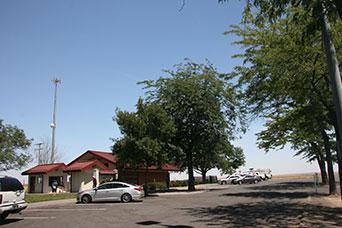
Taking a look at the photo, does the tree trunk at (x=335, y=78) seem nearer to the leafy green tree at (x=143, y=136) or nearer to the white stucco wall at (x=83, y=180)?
the leafy green tree at (x=143, y=136)

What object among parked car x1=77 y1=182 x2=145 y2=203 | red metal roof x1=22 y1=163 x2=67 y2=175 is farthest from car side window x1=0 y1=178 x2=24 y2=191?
red metal roof x1=22 y1=163 x2=67 y2=175

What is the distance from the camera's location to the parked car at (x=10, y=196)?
14320 mm

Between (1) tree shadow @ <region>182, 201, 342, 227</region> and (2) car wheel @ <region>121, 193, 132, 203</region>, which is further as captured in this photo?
(2) car wheel @ <region>121, 193, 132, 203</region>

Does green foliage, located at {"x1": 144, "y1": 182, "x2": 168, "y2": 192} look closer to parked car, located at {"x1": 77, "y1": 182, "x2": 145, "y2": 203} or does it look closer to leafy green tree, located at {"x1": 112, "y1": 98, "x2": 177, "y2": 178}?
leafy green tree, located at {"x1": 112, "y1": 98, "x2": 177, "y2": 178}

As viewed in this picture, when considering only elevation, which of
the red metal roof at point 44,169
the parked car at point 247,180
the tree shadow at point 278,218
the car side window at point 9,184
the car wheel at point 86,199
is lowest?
the tree shadow at point 278,218

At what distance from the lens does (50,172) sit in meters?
43.8

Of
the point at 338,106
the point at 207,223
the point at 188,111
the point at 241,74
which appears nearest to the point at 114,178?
the point at 188,111

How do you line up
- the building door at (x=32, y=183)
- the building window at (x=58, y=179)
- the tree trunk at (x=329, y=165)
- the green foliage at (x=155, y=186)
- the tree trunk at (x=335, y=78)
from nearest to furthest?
the tree trunk at (x=335, y=78)
the tree trunk at (x=329, y=165)
the green foliage at (x=155, y=186)
the building window at (x=58, y=179)
the building door at (x=32, y=183)

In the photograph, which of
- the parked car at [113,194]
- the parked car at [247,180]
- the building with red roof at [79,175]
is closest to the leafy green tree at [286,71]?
the parked car at [113,194]

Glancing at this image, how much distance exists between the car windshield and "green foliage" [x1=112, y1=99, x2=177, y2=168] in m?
15.3

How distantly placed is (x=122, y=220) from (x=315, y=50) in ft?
35.8

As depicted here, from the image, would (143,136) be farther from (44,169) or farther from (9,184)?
(44,169)

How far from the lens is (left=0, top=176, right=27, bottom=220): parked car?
14.3m

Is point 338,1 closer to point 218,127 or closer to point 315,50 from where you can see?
point 315,50
